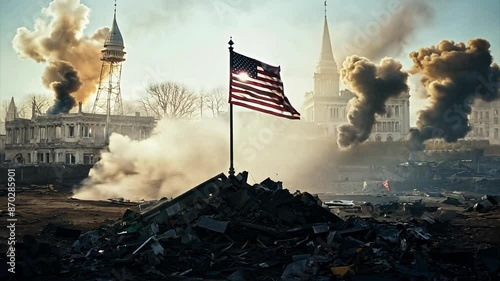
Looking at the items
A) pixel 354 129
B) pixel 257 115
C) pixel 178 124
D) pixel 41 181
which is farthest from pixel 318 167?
pixel 41 181

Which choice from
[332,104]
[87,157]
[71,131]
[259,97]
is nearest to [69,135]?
[71,131]

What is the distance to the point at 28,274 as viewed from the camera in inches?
425

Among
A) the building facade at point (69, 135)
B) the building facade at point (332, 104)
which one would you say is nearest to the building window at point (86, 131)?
the building facade at point (69, 135)

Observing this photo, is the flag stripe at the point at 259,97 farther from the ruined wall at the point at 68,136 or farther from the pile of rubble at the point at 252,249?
the ruined wall at the point at 68,136

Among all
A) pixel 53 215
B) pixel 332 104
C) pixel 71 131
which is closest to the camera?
pixel 53 215

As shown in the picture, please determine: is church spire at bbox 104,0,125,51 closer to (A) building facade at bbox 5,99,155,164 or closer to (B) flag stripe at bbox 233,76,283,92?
(A) building facade at bbox 5,99,155,164

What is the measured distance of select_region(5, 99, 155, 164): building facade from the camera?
221 ft

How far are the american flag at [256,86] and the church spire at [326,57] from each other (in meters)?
78.3

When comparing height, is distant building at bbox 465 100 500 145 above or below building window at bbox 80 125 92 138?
above

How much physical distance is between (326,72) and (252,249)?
3404 inches

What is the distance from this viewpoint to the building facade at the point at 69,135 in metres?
67.4

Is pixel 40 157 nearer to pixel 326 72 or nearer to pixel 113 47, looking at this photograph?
pixel 113 47

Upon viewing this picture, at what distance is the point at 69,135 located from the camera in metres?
68.9

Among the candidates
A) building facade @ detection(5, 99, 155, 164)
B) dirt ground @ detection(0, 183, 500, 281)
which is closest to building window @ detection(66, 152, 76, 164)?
building facade @ detection(5, 99, 155, 164)
